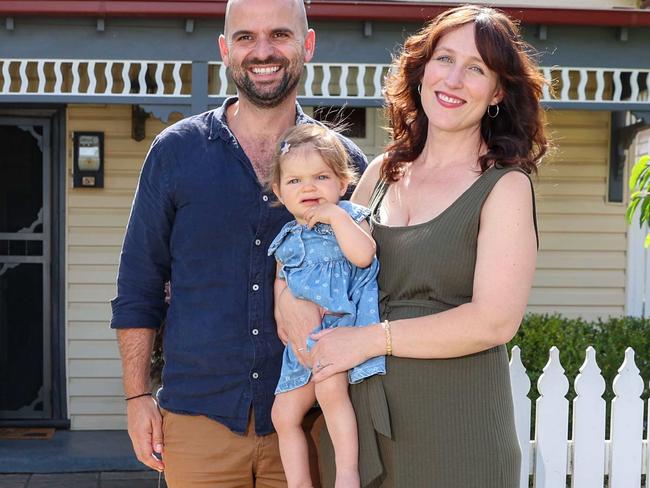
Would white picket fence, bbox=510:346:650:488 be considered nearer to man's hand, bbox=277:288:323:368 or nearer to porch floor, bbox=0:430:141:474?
man's hand, bbox=277:288:323:368

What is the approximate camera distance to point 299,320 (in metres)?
2.62

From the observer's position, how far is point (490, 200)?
93.0 inches

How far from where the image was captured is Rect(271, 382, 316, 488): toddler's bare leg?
263 centimetres

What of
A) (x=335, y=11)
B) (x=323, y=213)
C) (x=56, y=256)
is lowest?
(x=56, y=256)

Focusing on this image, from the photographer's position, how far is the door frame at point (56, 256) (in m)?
7.13

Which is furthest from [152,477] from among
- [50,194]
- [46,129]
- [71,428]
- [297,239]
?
[297,239]

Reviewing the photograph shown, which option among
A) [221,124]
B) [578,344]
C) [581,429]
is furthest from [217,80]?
[221,124]

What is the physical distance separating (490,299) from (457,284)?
0.12m

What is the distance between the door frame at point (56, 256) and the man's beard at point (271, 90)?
4.66m

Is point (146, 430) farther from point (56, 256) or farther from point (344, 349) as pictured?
point (56, 256)

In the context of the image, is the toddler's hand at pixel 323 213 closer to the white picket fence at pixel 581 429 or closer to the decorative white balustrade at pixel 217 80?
the white picket fence at pixel 581 429

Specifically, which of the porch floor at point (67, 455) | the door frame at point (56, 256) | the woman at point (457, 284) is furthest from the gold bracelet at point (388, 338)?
the door frame at point (56, 256)

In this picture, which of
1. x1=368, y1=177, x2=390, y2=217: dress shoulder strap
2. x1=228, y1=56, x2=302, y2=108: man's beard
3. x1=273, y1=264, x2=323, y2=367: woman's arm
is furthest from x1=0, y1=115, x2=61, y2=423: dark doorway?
x1=368, y1=177, x2=390, y2=217: dress shoulder strap

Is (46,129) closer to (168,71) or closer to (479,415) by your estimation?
(168,71)
